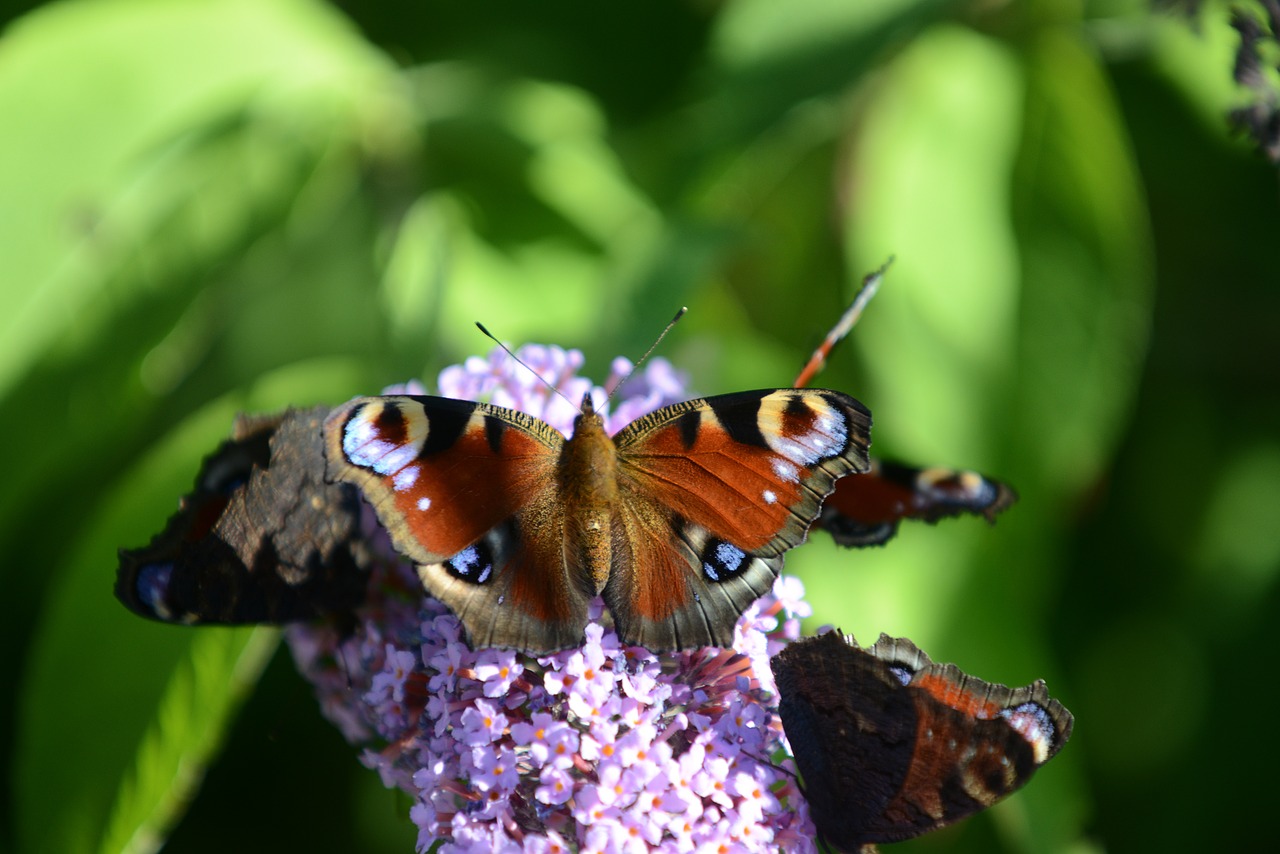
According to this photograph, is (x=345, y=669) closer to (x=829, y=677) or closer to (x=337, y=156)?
(x=829, y=677)

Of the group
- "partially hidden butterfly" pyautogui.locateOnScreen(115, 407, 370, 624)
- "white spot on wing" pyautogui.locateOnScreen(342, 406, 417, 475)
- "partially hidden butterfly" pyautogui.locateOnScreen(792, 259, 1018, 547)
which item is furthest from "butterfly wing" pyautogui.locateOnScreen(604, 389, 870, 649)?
"partially hidden butterfly" pyautogui.locateOnScreen(115, 407, 370, 624)

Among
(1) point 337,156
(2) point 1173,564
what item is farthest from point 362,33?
(2) point 1173,564

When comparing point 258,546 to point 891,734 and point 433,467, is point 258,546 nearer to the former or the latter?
point 433,467

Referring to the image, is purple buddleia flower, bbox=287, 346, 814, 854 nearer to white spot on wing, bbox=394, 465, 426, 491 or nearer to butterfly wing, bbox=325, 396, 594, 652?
butterfly wing, bbox=325, 396, 594, 652

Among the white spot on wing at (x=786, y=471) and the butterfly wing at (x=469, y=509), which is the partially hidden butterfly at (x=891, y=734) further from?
the butterfly wing at (x=469, y=509)

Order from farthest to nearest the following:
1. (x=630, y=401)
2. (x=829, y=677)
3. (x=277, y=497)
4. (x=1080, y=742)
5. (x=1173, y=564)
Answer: (x=1173, y=564), (x=1080, y=742), (x=630, y=401), (x=277, y=497), (x=829, y=677)

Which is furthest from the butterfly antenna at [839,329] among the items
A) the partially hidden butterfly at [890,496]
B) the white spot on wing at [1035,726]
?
the white spot on wing at [1035,726]
